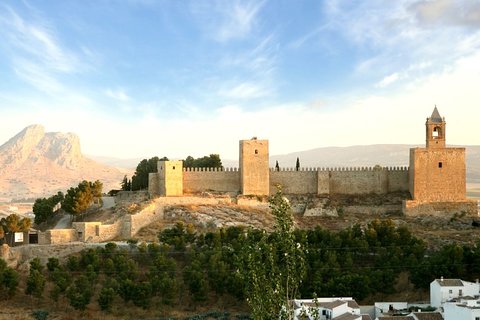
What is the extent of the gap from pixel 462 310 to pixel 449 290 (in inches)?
126

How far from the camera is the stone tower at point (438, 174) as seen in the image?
3591 centimetres

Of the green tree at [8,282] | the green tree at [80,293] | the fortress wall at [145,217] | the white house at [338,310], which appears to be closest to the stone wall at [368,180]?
the fortress wall at [145,217]

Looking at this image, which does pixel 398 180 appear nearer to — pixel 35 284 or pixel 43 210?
pixel 43 210

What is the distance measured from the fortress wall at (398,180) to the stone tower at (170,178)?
13.5 metres

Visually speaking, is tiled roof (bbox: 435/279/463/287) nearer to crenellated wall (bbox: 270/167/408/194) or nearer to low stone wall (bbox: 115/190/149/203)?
crenellated wall (bbox: 270/167/408/194)

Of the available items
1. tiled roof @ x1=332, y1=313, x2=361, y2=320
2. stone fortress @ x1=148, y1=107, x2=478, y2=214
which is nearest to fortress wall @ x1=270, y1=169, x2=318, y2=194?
stone fortress @ x1=148, y1=107, x2=478, y2=214

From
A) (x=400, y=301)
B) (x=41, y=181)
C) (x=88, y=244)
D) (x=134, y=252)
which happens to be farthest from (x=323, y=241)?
(x=41, y=181)

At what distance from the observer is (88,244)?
29.2 m

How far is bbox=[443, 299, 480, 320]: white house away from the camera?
67.1 feet

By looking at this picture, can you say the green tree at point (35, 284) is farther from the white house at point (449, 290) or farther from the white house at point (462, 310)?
the white house at point (449, 290)

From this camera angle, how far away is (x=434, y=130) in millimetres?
37188

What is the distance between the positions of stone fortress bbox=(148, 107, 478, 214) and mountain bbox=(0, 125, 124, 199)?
330 feet

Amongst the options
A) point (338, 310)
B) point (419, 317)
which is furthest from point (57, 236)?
point (419, 317)

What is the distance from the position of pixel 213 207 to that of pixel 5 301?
12.8 meters
